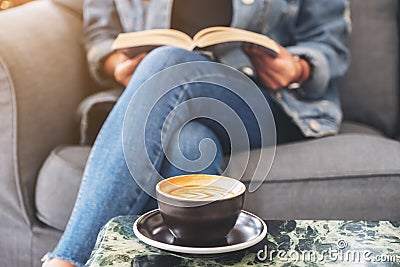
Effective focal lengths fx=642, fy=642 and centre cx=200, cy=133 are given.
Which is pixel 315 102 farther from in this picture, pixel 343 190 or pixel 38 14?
pixel 38 14

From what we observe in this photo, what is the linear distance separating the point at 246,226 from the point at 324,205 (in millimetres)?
362

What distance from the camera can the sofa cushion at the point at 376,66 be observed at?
1531mm

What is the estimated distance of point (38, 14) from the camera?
1409mm

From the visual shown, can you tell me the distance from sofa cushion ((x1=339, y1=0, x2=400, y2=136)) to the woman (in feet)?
0.40

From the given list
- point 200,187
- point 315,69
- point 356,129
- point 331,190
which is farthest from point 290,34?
point 200,187

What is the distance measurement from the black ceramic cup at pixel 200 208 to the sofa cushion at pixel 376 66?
2.81ft

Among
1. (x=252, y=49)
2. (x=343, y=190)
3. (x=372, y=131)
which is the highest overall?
(x=252, y=49)

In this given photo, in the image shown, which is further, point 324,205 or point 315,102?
point 315,102

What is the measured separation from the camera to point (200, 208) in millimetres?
712

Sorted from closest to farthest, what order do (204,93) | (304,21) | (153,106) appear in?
(153,106)
(204,93)
(304,21)

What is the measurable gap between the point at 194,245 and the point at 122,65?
670 millimetres

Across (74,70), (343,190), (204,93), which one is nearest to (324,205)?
(343,190)

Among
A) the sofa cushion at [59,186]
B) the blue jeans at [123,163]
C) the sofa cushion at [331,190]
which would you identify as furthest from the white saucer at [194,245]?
the sofa cushion at [59,186]

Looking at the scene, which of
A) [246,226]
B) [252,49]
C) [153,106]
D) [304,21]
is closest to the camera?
[246,226]
